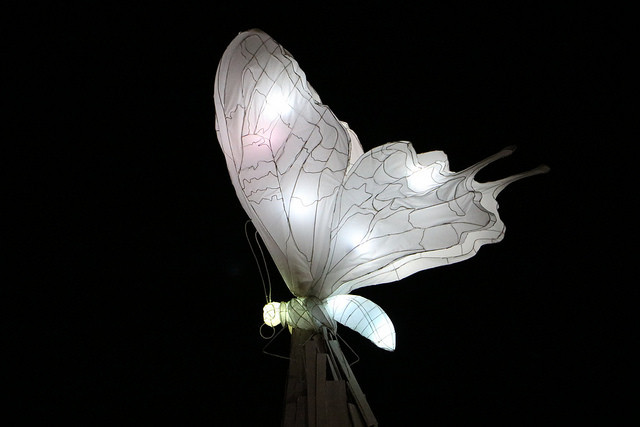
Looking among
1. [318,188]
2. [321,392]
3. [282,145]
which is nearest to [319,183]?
[318,188]

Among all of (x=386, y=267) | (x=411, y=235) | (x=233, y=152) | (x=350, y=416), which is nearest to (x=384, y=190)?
(x=411, y=235)

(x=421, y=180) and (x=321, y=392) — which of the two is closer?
(x=321, y=392)

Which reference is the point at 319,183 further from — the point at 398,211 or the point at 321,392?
the point at 321,392

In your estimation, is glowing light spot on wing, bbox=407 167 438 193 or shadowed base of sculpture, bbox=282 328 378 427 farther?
glowing light spot on wing, bbox=407 167 438 193

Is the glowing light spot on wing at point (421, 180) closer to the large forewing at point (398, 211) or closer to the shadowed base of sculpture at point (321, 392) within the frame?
the large forewing at point (398, 211)

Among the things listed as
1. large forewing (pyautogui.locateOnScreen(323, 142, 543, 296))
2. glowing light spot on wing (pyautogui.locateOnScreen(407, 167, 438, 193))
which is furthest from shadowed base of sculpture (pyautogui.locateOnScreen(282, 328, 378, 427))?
glowing light spot on wing (pyautogui.locateOnScreen(407, 167, 438, 193))

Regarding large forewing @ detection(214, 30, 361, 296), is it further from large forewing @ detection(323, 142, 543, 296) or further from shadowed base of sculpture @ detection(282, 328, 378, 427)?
shadowed base of sculpture @ detection(282, 328, 378, 427)

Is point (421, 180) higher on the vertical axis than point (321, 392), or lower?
higher
